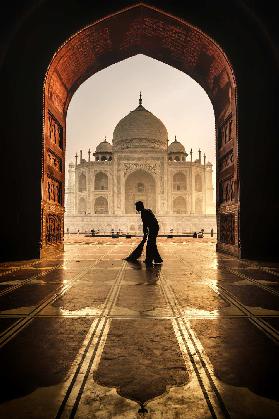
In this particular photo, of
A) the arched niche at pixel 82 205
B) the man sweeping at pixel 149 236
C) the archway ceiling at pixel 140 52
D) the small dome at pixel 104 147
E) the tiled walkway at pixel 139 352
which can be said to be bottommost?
the tiled walkway at pixel 139 352

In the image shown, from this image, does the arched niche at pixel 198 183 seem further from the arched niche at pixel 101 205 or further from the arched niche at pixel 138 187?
the arched niche at pixel 101 205

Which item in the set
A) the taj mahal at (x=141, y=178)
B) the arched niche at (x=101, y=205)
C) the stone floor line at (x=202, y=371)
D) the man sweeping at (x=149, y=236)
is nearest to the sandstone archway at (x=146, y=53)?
the man sweeping at (x=149, y=236)

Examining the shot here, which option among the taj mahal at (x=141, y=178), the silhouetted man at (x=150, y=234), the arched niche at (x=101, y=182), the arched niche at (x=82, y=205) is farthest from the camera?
the arched niche at (x=101, y=182)

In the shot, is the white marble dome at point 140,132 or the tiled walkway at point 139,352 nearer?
the tiled walkway at point 139,352

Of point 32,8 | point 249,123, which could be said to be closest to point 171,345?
point 249,123

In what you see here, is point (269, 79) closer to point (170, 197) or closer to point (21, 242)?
point (21, 242)

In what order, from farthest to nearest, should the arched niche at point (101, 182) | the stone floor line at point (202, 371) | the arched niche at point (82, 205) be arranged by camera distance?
the arched niche at point (101, 182) → the arched niche at point (82, 205) → the stone floor line at point (202, 371)

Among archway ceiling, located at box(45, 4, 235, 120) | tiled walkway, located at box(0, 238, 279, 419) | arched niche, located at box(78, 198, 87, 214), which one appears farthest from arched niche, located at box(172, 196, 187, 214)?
tiled walkway, located at box(0, 238, 279, 419)
